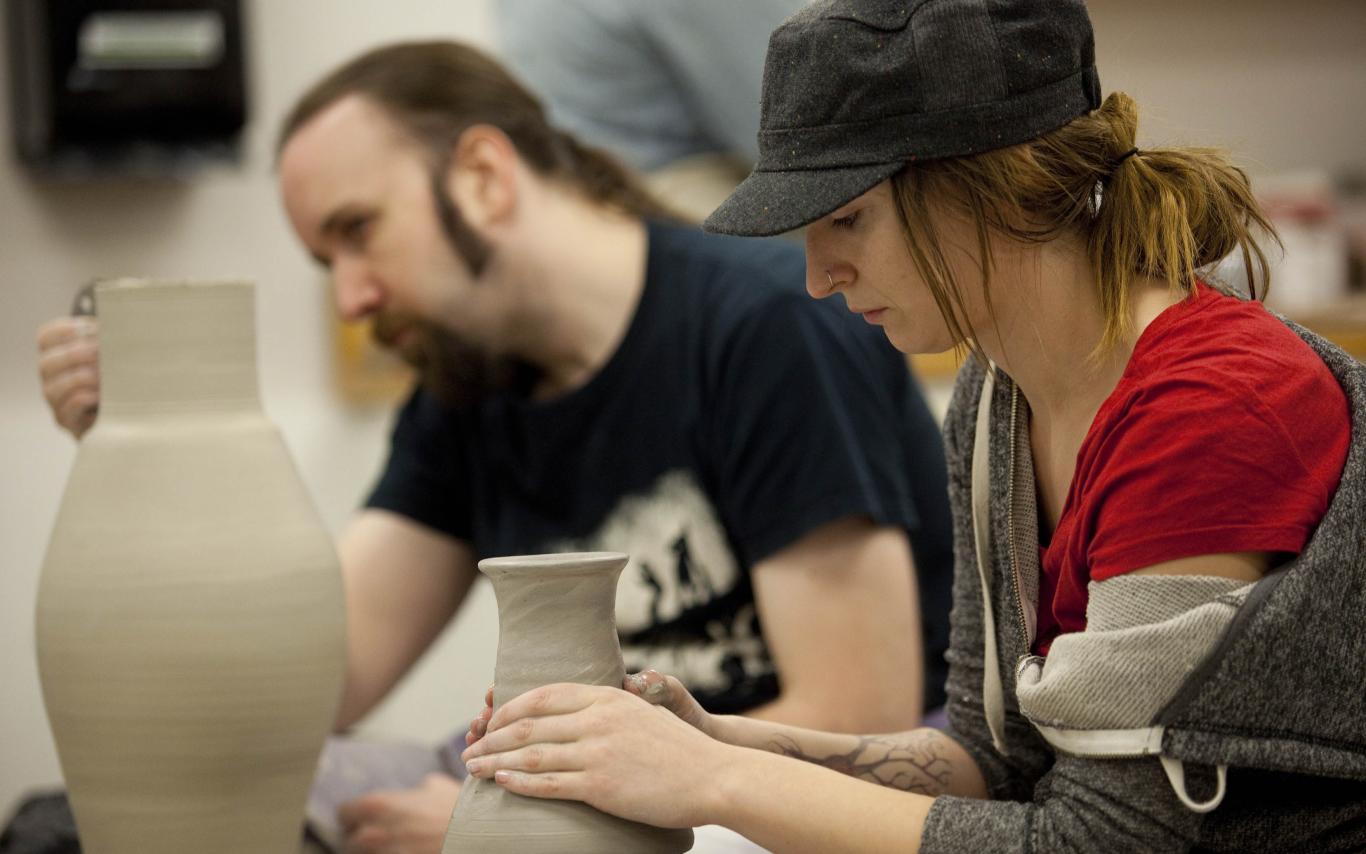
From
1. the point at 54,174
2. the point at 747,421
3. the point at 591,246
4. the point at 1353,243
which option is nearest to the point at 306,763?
the point at 747,421

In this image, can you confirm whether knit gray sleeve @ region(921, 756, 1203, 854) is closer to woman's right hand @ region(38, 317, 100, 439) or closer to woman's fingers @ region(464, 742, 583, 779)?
woman's fingers @ region(464, 742, 583, 779)

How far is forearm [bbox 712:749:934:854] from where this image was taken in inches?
39.4

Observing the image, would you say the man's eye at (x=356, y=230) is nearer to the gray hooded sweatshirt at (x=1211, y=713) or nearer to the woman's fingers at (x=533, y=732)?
the woman's fingers at (x=533, y=732)

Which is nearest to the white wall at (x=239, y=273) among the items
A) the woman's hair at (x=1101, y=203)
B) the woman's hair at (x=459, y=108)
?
the woman's hair at (x=459, y=108)

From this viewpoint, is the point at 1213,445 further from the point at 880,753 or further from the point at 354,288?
the point at 354,288

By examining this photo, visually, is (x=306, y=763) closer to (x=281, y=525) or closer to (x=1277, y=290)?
(x=281, y=525)


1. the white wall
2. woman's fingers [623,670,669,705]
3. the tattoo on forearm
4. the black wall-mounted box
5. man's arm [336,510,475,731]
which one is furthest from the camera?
the white wall

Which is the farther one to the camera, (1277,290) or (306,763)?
(1277,290)

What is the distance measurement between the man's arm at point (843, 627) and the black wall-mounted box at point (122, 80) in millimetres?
1852

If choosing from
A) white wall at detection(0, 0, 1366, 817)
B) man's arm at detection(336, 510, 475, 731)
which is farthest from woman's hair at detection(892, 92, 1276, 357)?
white wall at detection(0, 0, 1366, 817)

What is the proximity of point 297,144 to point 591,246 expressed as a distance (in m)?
0.37

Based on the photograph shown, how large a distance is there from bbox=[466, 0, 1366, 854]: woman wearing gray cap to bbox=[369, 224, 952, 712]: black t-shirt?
20.4 inches

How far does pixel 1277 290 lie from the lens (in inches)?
139

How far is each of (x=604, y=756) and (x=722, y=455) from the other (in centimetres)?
75
